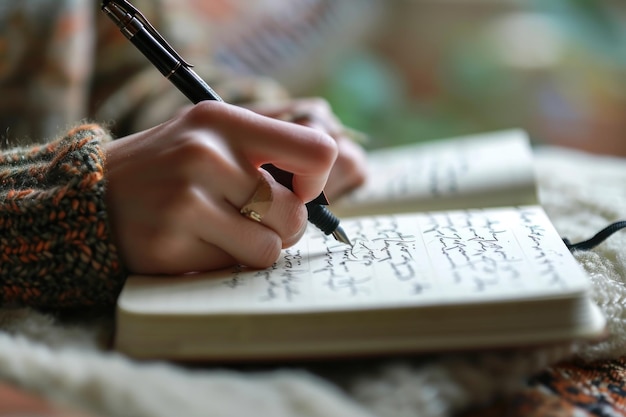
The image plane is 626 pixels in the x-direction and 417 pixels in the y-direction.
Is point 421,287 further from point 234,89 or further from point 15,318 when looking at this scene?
point 234,89

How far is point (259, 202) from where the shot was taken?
40cm

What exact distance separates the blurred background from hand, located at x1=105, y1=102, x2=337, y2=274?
0.90 meters

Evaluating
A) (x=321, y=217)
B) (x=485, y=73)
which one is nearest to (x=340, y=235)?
(x=321, y=217)

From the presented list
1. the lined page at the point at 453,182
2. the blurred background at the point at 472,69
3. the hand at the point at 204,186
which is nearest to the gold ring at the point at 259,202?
the hand at the point at 204,186

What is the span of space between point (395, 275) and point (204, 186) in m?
0.12

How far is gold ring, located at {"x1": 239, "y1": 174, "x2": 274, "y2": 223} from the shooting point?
397 mm

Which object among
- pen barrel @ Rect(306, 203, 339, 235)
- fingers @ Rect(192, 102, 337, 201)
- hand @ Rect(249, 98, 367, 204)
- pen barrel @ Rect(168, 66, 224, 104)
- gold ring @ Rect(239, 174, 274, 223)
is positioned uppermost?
pen barrel @ Rect(168, 66, 224, 104)

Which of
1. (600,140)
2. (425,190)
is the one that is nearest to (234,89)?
(425,190)

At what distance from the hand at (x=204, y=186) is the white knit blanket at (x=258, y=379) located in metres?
0.07

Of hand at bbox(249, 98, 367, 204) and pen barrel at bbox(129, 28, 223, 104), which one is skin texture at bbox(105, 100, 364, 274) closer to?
pen barrel at bbox(129, 28, 223, 104)

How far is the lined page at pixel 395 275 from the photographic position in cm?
34

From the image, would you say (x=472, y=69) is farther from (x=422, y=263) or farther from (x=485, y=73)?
(x=422, y=263)

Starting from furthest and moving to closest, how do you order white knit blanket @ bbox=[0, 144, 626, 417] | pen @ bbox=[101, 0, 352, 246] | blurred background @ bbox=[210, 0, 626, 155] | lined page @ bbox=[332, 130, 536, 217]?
blurred background @ bbox=[210, 0, 626, 155], lined page @ bbox=[332, 130, 536, 217], pen @ bbox=[101, 0, 352, 246], white knit blanket @ bbox=[0, 144, 626, 417]

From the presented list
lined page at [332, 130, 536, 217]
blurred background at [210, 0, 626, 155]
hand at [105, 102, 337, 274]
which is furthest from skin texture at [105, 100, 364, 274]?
blurred background at [210, 0, 626, 155]
